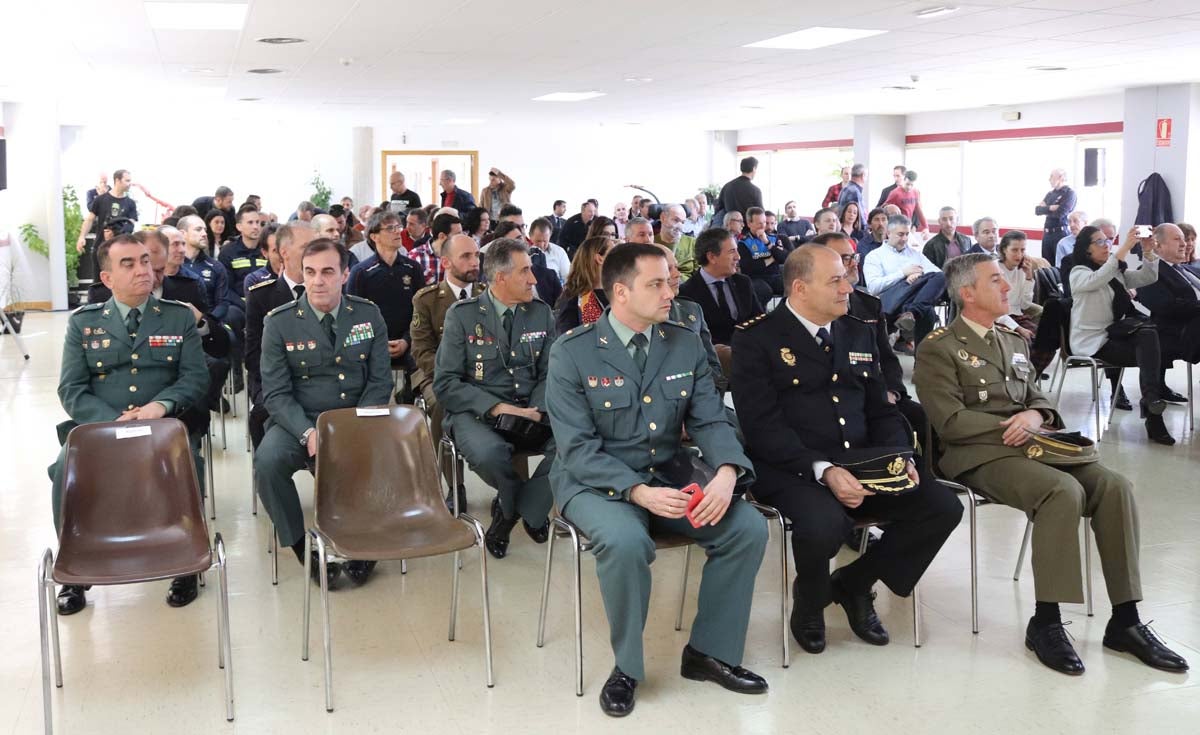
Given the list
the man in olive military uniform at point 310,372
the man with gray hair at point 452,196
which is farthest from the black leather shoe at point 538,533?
the man with gray hair at point 452,196

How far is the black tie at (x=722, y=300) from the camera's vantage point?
19.2 feet

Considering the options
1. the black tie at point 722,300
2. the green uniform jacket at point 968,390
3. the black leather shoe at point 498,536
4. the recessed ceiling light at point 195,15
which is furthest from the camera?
the recessed ceiling light at point 195,15

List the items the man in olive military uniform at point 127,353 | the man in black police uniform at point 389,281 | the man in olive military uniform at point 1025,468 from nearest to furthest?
the man in olive military uniform at point 1025,468 < the man in olive military uniform at point 127,353 < the man in black police uniform at point 389,281

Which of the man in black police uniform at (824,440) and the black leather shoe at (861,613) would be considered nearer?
the man in black police uniform at (824,440)

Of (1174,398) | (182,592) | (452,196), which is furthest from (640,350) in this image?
(452,196)

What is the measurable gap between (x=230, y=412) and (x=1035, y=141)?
13861 millimetres

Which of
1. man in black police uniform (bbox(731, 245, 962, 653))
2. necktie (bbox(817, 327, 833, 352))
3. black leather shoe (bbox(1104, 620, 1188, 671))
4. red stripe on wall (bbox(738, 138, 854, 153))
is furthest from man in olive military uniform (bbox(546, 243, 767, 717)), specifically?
red stripe on wall (bbox(738, 138, 854, 153))

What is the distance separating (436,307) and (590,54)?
17.5 ft

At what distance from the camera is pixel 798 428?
3.66 meters

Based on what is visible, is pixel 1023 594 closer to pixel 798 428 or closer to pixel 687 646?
pixel 798 428

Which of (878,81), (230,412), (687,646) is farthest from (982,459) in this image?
(878,81)

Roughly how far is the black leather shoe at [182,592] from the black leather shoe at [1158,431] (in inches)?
207

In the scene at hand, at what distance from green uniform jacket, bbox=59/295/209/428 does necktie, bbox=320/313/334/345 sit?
49cm

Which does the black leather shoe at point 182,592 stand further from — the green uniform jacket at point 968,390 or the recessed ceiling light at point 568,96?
the recessed ceiling light at point 568,96
